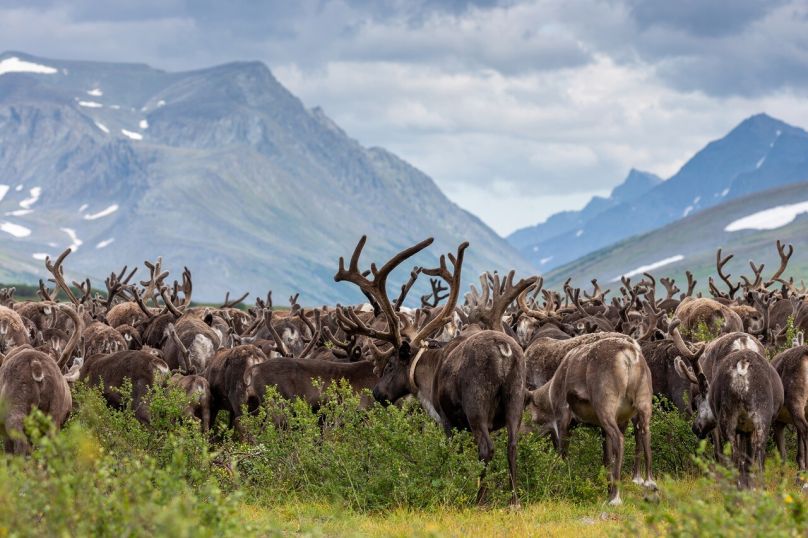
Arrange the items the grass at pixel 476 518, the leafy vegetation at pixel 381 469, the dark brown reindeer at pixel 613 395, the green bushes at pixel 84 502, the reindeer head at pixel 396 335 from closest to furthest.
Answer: the green bushes at pixel 84 502
the grass at pixel 476 518
the leafy vegetation at pixel 381 469
the dark brown reindeer at pixel 613 395
the reindeer head at pixel 396 335

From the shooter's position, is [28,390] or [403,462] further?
[28,390]

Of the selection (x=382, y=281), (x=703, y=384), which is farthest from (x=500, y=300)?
(x=703, y=384)

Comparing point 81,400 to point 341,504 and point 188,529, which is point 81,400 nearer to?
point 341,504

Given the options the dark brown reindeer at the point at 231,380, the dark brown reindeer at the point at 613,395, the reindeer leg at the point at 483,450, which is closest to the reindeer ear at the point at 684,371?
the dark brown reindeer at the point at 613,395

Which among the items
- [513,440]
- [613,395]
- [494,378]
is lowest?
[513,440]

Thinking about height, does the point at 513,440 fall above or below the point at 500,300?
below

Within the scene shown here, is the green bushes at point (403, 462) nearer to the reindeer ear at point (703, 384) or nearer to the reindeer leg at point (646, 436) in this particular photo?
the reindeer leg at point (646, 436)

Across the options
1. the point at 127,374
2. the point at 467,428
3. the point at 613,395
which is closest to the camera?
the point at 613,395

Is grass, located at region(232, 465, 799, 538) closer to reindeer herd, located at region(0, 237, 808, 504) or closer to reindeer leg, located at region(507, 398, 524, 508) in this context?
reindeer leg, located at region(507, 398, 524, 508)

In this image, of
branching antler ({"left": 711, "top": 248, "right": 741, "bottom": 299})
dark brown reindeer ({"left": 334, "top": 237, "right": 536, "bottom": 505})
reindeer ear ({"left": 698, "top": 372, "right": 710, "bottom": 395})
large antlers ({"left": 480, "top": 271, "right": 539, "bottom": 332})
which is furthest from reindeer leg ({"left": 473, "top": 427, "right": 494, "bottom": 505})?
branching antler ({"left": 711, "top": 248, "right": 741, "bottom": 299})

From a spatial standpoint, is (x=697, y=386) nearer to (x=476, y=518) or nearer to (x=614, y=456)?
(x=614, y=456)

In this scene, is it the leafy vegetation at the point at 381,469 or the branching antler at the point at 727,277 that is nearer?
the leafy vegetation at the point at 381,469

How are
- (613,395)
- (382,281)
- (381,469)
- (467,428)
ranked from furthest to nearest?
(382,281) < (467,428) < (381,469) < (613,395)

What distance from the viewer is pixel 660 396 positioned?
53.6 feet
